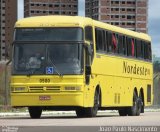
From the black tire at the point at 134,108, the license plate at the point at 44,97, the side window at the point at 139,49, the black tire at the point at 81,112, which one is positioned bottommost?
the black tire at the point at 134,108

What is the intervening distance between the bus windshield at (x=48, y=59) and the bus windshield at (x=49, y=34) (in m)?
0.25

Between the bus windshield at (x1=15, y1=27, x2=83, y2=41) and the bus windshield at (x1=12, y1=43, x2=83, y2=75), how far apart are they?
0.83 feet

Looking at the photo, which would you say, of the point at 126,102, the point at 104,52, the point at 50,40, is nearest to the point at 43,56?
the point at 50,40

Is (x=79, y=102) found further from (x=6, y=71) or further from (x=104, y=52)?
(x=6, y=71)

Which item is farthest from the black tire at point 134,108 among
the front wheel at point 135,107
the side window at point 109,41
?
the side window at point 109,41

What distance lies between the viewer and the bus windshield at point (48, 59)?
1029 inches

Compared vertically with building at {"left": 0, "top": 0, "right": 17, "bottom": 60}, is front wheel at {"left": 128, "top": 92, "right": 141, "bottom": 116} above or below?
above

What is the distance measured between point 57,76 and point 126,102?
20.4 feet

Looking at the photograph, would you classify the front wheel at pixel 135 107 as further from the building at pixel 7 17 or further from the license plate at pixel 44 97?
the building at pixel 7 17

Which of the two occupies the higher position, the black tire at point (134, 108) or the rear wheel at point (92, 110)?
the rear wheel at point (92, 110)

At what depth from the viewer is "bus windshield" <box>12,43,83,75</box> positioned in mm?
26141

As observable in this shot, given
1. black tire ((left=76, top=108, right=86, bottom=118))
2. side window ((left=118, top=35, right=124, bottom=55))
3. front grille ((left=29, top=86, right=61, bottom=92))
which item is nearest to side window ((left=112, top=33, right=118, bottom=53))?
side window ((left=118, top=35, right=124, bottom=55))

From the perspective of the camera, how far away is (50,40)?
26469mm

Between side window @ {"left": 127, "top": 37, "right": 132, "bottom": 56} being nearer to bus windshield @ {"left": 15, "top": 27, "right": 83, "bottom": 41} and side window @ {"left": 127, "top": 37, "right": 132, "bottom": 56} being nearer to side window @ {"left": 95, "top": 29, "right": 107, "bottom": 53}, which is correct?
side window @ {"left": 95, "top": 29, "right": 107, "bottom": 53}
